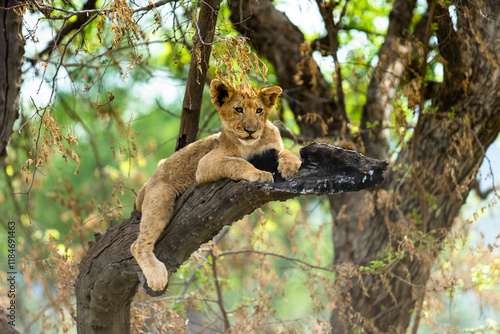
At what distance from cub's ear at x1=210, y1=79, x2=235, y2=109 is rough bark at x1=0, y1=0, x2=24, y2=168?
2.43 metres

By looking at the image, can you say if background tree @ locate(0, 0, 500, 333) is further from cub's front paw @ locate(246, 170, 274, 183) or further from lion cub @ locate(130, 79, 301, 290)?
cub's front paw @ locate(246, 170, 274, 183)

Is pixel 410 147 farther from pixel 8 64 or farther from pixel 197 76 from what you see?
pixel 8 64

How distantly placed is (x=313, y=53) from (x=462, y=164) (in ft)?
8.52

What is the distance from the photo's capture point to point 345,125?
726 centimetres

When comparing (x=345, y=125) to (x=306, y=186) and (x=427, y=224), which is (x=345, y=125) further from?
(x=306, y=186)

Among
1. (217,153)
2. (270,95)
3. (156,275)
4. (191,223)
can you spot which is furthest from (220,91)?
(156,275)

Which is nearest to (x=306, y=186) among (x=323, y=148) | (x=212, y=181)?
(x=323, y=148)

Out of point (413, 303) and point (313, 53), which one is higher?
point (313, 53)

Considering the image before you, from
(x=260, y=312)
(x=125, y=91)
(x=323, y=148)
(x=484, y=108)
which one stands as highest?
(x=125, y=91)

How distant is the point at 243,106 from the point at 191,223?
104cm

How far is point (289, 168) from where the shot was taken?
3.57m

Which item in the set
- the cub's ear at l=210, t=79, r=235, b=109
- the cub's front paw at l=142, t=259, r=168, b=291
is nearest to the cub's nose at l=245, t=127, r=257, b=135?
the cub's ear at l=210, t=79, r=235, b=109

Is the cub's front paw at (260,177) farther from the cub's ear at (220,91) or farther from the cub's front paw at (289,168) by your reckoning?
the cub's ear at (220,91)

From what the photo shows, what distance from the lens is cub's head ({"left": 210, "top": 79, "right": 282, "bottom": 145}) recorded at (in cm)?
424
